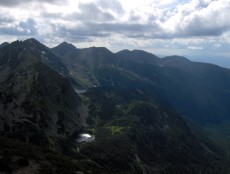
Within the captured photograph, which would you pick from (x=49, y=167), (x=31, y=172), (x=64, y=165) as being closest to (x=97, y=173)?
(x=64, y=165)

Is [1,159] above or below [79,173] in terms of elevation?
above

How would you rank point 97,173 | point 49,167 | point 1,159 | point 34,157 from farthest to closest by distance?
point 97,173, point 34,157, point 49,167, point 1,159

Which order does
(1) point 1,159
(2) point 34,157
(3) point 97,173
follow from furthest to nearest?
1. (3) point 97,173
2. (2) point 34,157
3. (1) point 1,159

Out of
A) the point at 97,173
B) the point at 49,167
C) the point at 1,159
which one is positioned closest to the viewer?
the point at 1,159

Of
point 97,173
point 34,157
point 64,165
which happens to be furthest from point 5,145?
point 97,173

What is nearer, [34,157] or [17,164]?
[17,164]

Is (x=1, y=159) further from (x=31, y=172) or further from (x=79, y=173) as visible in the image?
(x=79, y=173)

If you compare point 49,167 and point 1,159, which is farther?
point 49,167

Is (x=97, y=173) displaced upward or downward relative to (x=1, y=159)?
downward

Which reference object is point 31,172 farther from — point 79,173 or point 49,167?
point 79,173
